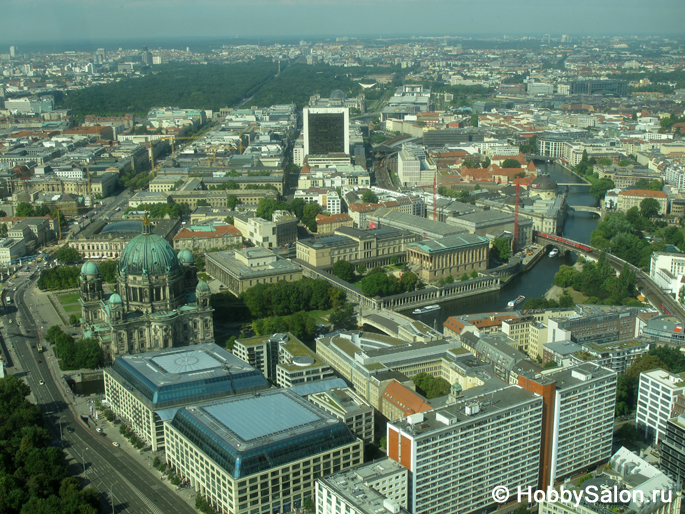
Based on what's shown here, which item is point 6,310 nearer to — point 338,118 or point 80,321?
point 80,321

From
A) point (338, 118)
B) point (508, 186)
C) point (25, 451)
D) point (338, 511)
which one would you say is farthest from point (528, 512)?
point (338, 118)

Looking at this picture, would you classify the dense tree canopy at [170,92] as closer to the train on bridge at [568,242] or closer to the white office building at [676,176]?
the white office building at [676,176]

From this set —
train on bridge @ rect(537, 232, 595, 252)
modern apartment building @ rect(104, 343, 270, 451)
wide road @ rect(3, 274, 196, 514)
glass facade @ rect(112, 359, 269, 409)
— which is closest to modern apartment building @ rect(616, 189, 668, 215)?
train on bridge @ rect(537, 232, 595, 252)

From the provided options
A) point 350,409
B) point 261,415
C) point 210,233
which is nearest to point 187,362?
point 261,415

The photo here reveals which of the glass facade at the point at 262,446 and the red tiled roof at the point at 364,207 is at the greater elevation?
the glass facade at the point at 262,446

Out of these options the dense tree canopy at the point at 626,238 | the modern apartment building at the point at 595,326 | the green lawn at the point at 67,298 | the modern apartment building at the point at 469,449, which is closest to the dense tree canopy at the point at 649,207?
the dense tree canopy at the point at 626,238

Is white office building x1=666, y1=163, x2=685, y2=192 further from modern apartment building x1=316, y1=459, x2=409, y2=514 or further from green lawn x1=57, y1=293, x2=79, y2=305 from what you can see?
modern apartment building x1=316, y1=459, x2=409, y2=514
